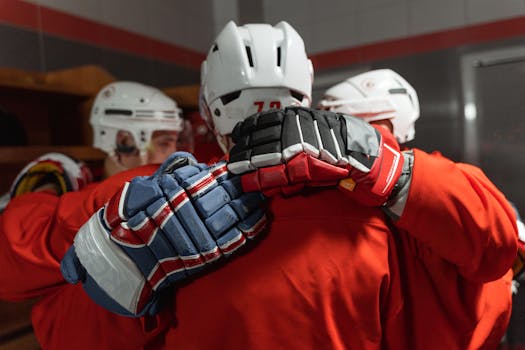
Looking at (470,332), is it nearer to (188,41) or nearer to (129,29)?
(129,29)

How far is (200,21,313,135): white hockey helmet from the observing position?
2.72 feet

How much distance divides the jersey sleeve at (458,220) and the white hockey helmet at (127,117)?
54.7 inches

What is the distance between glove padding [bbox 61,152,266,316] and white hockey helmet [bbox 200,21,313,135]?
9.7 inches

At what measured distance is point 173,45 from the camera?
10.3 feet

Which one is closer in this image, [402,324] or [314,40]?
[402,324]

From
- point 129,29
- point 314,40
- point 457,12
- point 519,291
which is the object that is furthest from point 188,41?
point 519,291

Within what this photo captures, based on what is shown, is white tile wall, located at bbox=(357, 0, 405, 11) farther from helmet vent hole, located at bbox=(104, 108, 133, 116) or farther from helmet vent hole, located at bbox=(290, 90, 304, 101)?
helmet vent hole, located at bbox=(290, 90, 304, 101)

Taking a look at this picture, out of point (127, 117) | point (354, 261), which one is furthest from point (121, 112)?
point (354, 261)

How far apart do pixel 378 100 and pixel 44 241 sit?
1.23 m

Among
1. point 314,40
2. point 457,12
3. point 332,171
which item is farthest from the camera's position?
point 314,40

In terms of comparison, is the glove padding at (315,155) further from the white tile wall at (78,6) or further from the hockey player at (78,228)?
→ the white tile wall at (78,6)

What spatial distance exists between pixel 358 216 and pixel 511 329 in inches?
88.7

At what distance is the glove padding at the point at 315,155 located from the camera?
567 mm

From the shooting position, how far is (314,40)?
10.2 feet
